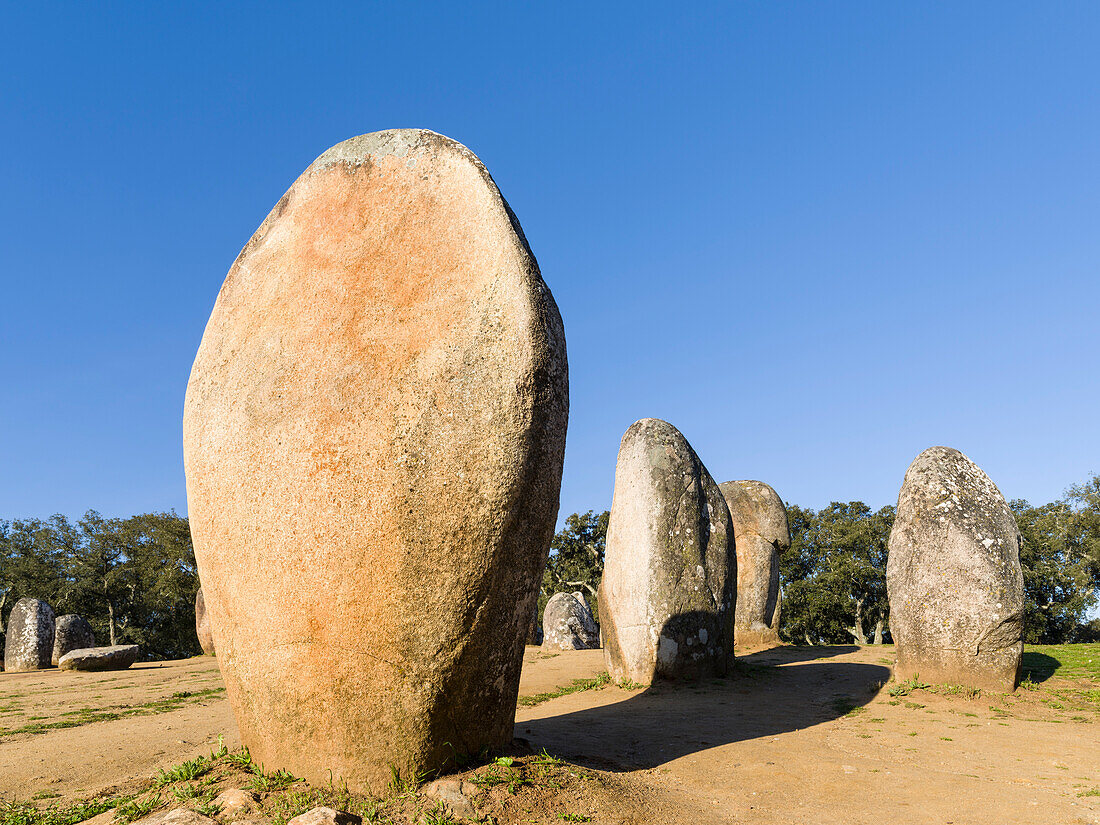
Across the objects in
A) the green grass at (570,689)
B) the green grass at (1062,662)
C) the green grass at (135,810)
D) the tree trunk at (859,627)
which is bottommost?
the tree trunk at (859,627)

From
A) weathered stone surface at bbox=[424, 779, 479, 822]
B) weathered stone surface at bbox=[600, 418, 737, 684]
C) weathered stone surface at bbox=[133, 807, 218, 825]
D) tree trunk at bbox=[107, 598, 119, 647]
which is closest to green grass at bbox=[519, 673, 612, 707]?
weathered stone surface at bbox=[600, 418, 737, 684]

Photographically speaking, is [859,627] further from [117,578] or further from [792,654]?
[117,578]

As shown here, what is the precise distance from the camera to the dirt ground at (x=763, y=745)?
4504 millimetres

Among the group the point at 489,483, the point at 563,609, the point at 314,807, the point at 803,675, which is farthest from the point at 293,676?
the point at 563,609

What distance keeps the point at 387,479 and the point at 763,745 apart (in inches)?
162

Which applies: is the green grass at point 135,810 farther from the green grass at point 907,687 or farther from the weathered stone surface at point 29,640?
A: the weathered stone surface at point 29,640

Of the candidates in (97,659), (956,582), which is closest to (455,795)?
(956,582)

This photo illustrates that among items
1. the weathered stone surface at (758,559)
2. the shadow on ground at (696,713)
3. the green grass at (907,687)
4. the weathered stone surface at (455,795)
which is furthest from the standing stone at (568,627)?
the weathered stone surface at (455,795)

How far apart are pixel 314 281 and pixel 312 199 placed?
2.40ft

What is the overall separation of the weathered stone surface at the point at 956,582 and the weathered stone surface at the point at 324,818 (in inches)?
289

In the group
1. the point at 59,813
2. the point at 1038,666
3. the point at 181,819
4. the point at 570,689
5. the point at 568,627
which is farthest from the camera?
the point at 568,627

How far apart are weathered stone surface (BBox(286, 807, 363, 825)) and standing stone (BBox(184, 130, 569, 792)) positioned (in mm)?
344

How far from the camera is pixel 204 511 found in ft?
15.3

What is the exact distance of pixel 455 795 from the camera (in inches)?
152
